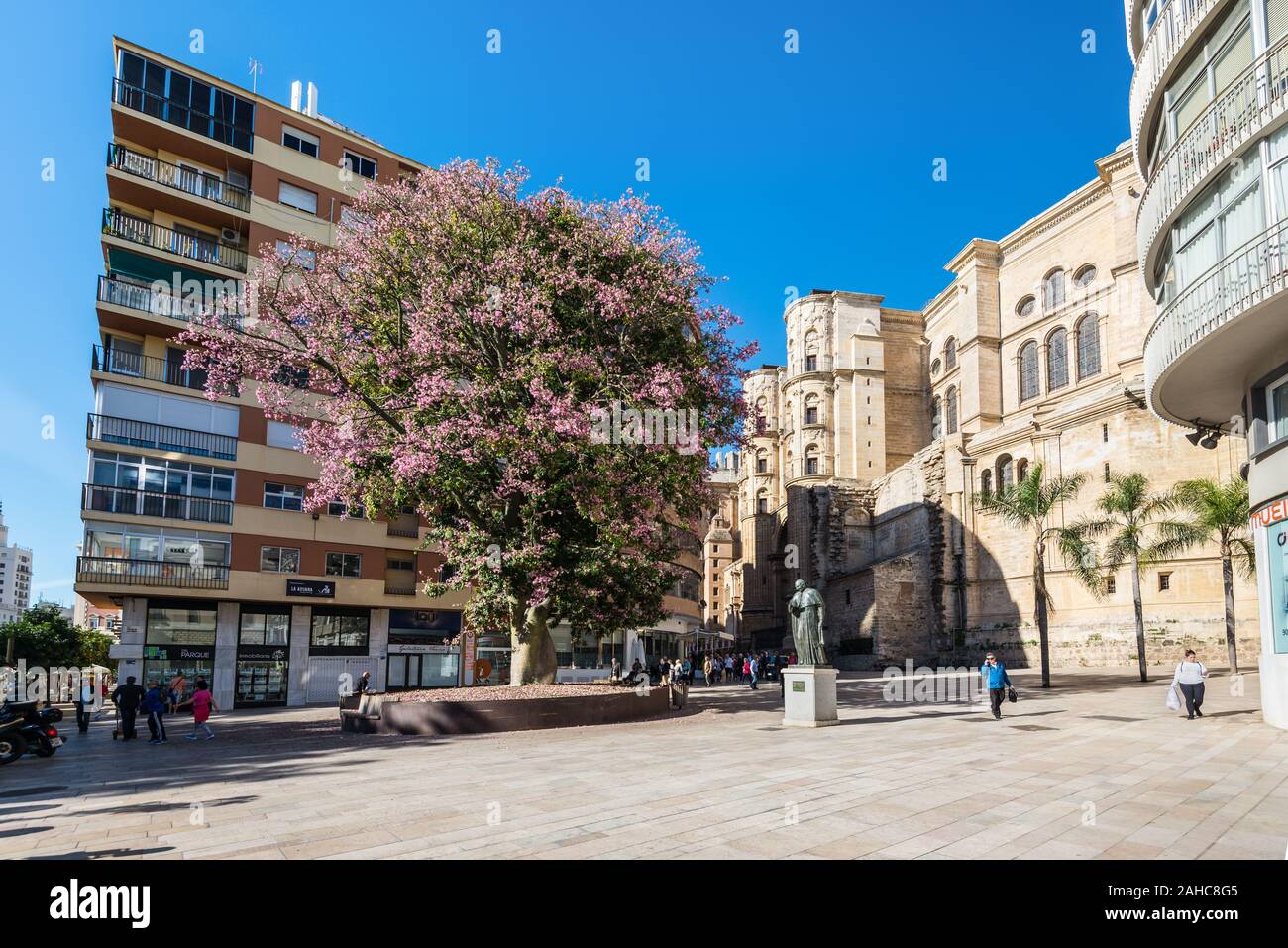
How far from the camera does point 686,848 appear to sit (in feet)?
22.1

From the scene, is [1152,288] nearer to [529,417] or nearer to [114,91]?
[529,417]

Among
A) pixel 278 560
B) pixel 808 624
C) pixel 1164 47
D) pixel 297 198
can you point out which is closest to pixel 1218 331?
Result: pixel 1164 47

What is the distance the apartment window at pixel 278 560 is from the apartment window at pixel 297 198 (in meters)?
13.5

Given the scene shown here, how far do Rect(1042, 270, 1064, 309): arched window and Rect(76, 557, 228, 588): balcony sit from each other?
4666 centimetres

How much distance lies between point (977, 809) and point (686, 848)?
3394 millimetres

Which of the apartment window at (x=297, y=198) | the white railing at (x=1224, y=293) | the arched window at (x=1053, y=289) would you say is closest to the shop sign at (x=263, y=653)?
the apartment window at (x=297, y=198)

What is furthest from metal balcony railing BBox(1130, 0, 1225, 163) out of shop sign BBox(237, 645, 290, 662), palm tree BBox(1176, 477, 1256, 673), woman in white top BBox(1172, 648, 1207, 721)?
shop sign BBox(237, 645, 290, 662)

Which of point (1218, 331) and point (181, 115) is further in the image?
point (181, 115)

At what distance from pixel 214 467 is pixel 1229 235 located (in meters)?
30.1

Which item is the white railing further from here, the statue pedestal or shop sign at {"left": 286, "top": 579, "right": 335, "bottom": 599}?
shop sign at {"left": 286, "top": 579, "right": 335, "bottom": 599}

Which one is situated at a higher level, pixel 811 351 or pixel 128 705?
pixel 811 351

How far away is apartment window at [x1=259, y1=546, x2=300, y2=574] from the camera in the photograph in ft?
102

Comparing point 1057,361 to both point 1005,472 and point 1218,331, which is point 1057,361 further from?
point 1218,331

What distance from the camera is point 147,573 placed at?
28.6 metres
